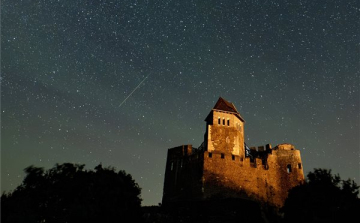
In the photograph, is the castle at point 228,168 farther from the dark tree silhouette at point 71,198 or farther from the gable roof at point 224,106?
the dark tree silhouette at point 71,198

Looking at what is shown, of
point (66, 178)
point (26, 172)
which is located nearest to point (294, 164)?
point (66, 178)

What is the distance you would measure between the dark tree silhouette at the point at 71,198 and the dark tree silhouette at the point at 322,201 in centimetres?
1471

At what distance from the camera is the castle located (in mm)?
43125

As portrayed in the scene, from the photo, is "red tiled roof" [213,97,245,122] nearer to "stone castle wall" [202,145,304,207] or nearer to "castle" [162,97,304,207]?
"castle" [162,97,304,207]

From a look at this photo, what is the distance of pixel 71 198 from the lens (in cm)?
2969

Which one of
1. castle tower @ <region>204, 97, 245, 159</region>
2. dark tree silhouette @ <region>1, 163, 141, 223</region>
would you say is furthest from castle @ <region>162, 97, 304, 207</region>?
dark tree silhouette @ <region>1, 163, 141, 223</region>

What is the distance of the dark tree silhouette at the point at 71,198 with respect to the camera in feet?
90.0

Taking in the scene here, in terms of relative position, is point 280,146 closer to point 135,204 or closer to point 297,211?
point 297,211

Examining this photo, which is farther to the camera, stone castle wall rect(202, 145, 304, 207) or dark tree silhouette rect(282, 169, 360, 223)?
stone castle wall rect(202, 145, 304, 207)

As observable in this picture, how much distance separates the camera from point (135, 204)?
30.9 metres

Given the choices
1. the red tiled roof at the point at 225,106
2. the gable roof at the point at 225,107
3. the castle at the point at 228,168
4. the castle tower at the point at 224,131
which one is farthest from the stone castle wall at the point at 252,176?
the red tiled roof at the point at 225,106

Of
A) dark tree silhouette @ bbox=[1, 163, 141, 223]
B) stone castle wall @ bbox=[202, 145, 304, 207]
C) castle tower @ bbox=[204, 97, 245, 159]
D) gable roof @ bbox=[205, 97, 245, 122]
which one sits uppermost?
gable roof @ bbox=[205, 97, 245, 122]

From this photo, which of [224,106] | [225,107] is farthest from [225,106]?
[225,107]

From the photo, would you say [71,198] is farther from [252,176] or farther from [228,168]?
[252,176]
